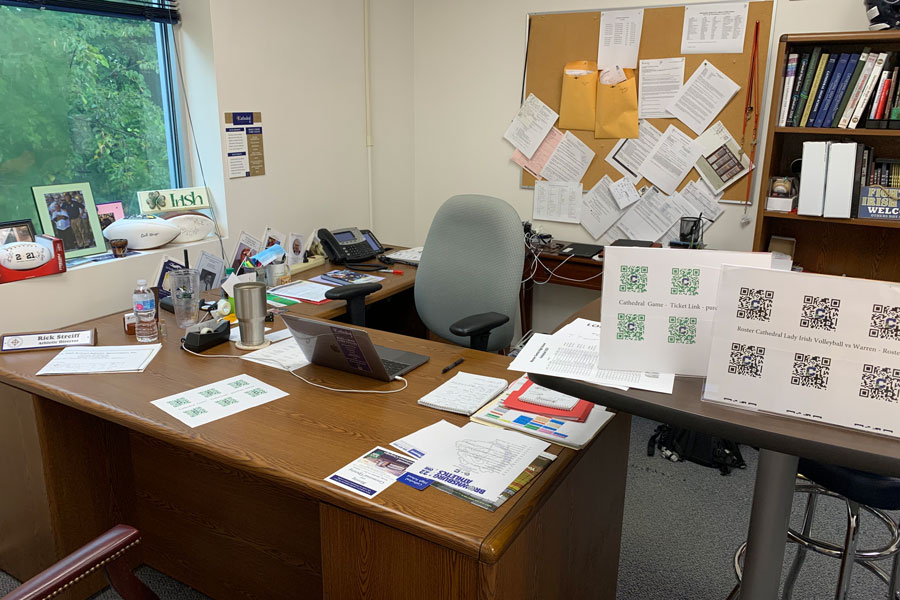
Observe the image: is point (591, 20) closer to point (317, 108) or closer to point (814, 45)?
point (814, 45)

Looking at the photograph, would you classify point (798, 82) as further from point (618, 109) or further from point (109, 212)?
point (109, 212)

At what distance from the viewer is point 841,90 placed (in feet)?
9.60

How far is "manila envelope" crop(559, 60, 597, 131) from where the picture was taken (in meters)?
3.70

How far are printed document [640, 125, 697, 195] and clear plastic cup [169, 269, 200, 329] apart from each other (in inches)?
96.1

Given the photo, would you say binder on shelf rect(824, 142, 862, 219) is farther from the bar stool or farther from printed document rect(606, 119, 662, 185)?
the bar stool

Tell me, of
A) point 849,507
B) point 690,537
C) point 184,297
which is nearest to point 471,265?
point 184,297

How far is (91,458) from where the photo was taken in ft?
7.26

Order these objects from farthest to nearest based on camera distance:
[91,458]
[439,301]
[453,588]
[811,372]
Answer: [439,301]
[91,458]
[453,588]
[811,372]

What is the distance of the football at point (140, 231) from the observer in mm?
2814

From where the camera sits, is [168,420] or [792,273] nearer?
[792,273]

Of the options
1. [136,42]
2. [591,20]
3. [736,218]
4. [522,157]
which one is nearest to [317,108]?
[136,42]

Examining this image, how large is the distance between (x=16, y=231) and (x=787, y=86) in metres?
3.22

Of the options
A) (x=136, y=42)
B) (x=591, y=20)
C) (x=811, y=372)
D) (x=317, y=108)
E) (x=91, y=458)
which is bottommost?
(x=91, y=458)

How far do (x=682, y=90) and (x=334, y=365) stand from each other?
8.18ft
